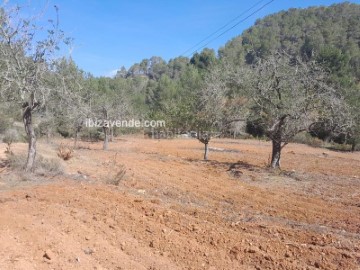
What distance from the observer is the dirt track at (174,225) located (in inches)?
181

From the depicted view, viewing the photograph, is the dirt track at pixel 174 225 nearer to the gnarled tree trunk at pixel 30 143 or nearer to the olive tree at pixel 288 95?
the gnarled tree trunk at pixel 30 143

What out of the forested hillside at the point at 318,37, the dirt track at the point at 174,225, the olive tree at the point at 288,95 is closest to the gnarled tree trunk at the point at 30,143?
the dirt track at the point at 174,225

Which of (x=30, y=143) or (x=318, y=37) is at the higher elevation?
(x=318, y=37)

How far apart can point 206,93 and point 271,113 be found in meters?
4.34

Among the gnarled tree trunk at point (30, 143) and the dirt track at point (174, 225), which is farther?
the gnarled tree trunk at point (30, 143)

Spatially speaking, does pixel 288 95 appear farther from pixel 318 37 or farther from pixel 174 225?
pixel 318 37

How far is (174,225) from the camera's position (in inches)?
226

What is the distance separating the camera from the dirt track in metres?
4.59

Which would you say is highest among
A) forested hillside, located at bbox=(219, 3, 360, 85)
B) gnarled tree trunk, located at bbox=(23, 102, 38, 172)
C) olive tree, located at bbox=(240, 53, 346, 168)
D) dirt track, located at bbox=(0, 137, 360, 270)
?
forested hillside, located at bbox=(219, 3, 360, 85)

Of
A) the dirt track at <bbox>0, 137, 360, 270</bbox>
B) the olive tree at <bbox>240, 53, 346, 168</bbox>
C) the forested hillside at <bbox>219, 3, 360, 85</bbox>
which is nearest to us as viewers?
the dirt track at <bbox>0, 137, 360, 270</bbox>

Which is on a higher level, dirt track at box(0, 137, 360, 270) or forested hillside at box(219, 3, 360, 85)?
forested hillside at box(219, 3, 360, 85)

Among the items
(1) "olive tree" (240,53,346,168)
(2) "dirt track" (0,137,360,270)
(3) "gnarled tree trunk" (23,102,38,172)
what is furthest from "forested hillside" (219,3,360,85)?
(3) "gnarled tree trunk" (23,102,38,172)

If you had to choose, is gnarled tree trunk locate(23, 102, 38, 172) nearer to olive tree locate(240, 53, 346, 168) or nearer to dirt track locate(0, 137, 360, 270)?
dirt track locate(0, 137, 360, 270)

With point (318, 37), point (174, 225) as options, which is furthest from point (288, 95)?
point (318, 37)
